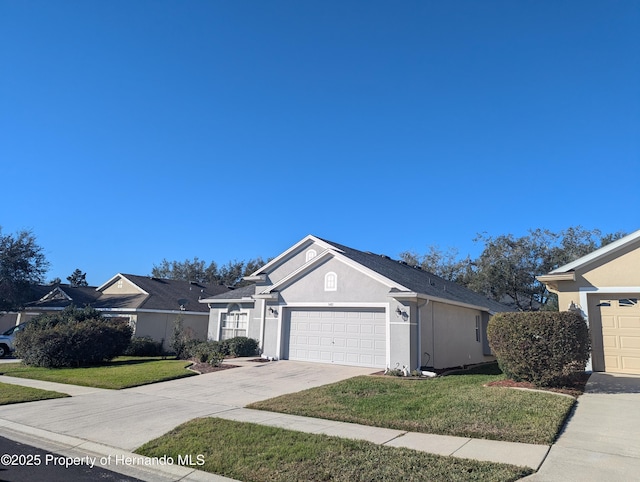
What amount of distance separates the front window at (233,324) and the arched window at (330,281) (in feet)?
21.9

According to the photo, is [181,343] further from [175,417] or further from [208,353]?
[175,417]

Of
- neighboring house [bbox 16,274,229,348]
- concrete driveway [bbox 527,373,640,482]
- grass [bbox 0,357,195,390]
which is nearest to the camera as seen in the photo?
concrete driveway [bbox 527,373,640,482]

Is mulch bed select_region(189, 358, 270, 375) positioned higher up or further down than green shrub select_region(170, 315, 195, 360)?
further down

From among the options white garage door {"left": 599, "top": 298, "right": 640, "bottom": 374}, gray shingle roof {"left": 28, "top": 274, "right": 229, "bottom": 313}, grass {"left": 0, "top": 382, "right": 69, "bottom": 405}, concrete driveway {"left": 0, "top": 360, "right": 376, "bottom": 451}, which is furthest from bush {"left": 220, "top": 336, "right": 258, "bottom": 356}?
white garage door {"left": 599, "top": 298, "right": 640, "bottom": 374}

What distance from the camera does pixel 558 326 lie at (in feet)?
33.9

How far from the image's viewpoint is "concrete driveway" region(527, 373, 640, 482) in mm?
5148

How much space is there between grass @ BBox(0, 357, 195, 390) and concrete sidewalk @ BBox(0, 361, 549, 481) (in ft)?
1.69

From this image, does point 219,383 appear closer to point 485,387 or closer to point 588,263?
point 485,387

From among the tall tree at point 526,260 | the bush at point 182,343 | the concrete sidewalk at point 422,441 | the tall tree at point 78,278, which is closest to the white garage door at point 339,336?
the bush at point 182,343

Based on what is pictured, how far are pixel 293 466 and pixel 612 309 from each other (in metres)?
11.8

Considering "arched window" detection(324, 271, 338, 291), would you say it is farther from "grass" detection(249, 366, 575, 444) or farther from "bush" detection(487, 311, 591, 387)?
"bush" detection(487, 311, 591, 387)

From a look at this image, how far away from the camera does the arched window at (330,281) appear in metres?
17.0

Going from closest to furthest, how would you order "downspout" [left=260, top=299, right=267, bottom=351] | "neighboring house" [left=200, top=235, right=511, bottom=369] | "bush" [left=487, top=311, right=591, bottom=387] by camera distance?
"bush" [left=487, top=311, right=591, bottom=387], "neighboring house" [left=200, top=235, right=511, bottom=369], "downspout" [left=260, top=299, right=267, bottom=351]

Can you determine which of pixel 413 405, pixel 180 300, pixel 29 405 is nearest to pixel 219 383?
pixel 29 405
